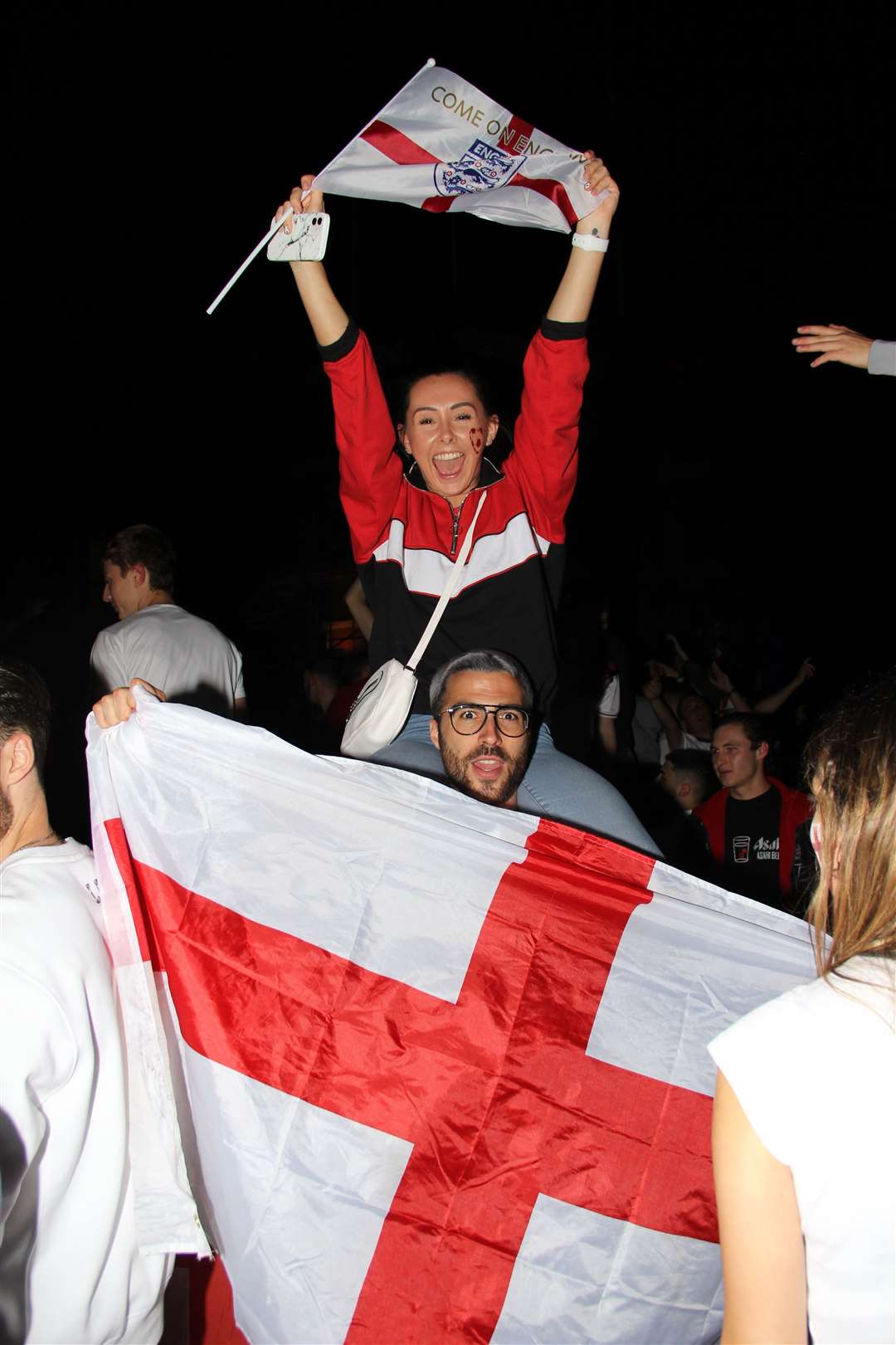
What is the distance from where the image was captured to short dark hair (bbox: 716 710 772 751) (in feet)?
11.6

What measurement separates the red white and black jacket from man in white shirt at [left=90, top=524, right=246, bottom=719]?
Result: 960 millimetres

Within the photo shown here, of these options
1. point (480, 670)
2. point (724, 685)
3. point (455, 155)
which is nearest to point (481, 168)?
point (455, 155)

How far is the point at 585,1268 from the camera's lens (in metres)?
1.33

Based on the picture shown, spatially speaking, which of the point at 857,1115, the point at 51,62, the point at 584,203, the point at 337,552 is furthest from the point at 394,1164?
the point at 337,552

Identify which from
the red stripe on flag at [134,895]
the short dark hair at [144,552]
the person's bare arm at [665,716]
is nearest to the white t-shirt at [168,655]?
the short dark hair at [144,552]

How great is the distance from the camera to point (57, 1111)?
121 cm

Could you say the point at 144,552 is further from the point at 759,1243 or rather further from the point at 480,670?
the point at 759,1243

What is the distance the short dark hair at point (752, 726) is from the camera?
A: 3.52 metres

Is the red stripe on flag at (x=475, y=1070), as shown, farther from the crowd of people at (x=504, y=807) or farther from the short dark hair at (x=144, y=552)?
the short dark hair at (x=144, y=552)

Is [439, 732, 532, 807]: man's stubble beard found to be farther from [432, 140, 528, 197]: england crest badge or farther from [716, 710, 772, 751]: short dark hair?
[716, 710, 772, 751]: short dark hair

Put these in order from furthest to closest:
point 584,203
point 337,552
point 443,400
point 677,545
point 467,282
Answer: point 677,545 → point 337,552 → point 467,282 → point 443,400 → point 584,203

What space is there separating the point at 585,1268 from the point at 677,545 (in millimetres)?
8634

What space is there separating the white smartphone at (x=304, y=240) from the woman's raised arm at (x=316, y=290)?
2 cm

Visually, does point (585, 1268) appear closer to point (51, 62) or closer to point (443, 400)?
point (443, 400)
